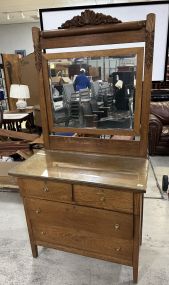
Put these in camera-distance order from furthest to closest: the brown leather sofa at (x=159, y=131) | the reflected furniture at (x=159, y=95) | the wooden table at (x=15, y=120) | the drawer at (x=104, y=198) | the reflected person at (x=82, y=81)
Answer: the reflected furniture at (x=159, y=95) → the wooden table at (x=15, y=120) → the brown leather sofa at (x=159, y=131) → the reflected person at (x=82, y=81) → the drawer at (x=104, y=198)

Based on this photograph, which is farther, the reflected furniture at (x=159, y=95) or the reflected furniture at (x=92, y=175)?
the reflected furniture at (x=159, y=95)

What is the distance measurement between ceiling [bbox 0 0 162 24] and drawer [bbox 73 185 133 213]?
4.77 meters

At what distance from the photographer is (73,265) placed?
169cm

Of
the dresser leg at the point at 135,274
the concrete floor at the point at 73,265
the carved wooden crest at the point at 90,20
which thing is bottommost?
the concrete floor at the point at 73,265

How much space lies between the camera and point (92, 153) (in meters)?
1.63

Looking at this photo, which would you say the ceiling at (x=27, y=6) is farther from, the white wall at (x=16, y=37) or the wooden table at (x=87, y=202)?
the wooden table at (x=87, y=202)

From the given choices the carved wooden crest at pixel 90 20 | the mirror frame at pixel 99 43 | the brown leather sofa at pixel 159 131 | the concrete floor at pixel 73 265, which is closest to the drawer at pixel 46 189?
the mirror frame at pixel 99 43

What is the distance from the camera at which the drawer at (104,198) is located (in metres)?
1.27

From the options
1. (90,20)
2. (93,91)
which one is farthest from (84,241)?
(90,20)

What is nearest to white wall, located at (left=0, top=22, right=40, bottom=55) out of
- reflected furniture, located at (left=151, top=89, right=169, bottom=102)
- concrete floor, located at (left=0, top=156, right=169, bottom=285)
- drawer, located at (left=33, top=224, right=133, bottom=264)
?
reflected furniture, located at (left=151, top=89, right=169, bottom=102)

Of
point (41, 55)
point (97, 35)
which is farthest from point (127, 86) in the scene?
Answer: point (41, 55)

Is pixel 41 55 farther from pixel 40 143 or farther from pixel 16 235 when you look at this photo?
pixel 16 235

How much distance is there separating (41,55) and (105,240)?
130cm

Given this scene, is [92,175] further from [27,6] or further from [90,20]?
[27,6]
